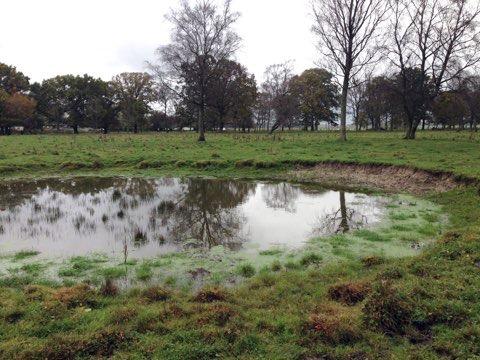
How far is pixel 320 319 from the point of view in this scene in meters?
5.73

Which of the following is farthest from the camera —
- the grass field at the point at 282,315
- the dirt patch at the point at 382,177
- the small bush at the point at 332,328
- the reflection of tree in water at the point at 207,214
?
the dirt patch at the point at 382,177

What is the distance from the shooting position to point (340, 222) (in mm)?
12711

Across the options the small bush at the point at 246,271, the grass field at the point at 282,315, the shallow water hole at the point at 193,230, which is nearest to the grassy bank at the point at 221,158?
the shallow water hole at the point at 193,230

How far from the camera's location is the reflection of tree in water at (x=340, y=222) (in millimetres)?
11823

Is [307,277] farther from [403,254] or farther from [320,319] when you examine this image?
[403,254]

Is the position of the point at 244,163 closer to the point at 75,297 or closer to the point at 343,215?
the point at 343,215

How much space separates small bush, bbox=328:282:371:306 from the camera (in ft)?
21.7

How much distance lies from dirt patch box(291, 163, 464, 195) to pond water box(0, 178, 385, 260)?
2.01 meters

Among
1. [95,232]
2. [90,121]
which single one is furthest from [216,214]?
[90,121]

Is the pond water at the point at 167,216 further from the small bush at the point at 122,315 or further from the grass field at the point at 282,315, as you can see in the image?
the small bush at the point at 122,315

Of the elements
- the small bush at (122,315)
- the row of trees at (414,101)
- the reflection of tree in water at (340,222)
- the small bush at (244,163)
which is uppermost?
the row of trees at (414,101)

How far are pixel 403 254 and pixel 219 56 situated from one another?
31763mm

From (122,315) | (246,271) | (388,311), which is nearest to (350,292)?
(388,311)

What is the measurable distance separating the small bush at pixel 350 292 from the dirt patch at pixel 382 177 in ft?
37.1
